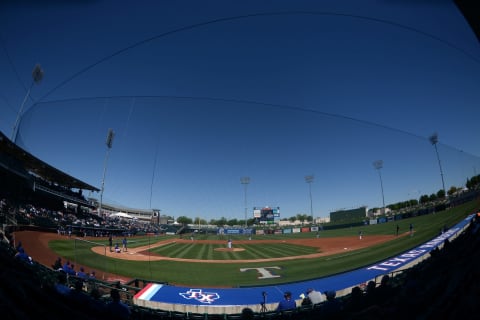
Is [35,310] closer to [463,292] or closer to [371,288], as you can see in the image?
[463,292]

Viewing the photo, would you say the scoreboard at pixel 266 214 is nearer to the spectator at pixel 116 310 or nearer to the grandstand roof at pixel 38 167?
the grandstand roof at pixel 38 167

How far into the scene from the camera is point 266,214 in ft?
188

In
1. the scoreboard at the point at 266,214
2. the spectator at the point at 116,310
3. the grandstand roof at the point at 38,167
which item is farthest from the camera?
the scoreboard at the point at 266,214

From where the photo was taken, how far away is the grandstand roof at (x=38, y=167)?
16.7ft

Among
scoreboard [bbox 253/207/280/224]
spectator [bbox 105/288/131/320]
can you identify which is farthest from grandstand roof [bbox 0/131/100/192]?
scoreboard [bbox 253/207/280/224]

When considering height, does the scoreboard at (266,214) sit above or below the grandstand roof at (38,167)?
below

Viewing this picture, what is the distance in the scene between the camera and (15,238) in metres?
5.20

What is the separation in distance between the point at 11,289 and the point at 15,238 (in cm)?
588

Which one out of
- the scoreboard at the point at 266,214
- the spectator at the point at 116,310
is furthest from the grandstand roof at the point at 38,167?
the scoreboard at the point at 266,214

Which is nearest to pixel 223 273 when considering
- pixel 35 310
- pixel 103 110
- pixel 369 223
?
pixel 103 110

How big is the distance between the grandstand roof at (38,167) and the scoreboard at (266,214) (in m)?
52.7

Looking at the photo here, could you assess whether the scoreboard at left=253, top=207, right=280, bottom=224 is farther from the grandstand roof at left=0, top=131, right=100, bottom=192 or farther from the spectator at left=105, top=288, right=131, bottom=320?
the spectator at left=105, top=288, right=131, bottom=320

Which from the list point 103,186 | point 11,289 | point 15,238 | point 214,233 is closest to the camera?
point 11,289

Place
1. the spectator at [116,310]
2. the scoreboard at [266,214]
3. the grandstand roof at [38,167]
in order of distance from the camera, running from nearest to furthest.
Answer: the spectator at [116,310] < the grandstand roof at [38,167] < the scoreboard at [266,214]
